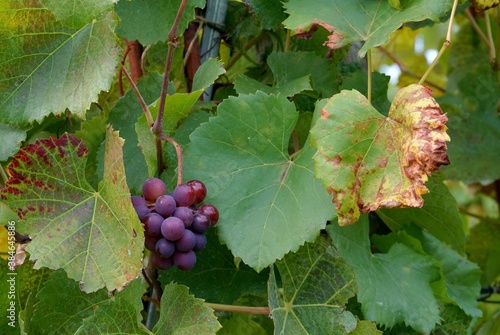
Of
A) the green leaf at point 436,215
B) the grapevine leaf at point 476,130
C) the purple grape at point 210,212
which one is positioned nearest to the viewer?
the purple grape at point 210,212

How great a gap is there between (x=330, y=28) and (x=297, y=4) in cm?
8

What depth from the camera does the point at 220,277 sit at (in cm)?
116

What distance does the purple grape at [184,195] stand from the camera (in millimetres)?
937

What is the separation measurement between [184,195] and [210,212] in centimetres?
5

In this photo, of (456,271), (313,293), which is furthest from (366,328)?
(456,271)

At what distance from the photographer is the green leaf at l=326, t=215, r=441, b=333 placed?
109cm

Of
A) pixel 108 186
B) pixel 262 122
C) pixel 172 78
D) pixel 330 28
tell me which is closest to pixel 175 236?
pixel 108 186

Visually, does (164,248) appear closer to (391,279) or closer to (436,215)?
(391,279)

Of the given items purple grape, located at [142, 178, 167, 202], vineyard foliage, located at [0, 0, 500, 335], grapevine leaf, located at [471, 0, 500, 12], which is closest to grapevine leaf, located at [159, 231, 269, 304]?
vineyard foliage, located at [0, 0, 500, 335]

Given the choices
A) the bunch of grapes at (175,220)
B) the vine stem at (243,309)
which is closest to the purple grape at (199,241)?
the bunch of grapes at (175,220)

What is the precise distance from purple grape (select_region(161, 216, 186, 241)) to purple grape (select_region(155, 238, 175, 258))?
15 millimetres

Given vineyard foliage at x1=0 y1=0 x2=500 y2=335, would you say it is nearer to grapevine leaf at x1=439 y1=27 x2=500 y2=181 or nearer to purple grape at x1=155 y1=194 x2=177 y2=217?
purple grape at x1=155 y1=194 x2=177 y2=217

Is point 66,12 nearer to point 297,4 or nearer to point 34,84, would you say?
point 34,84

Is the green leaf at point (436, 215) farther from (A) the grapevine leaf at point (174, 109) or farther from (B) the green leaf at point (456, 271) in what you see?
(A) the grapevine leaf at point (174, 109)
